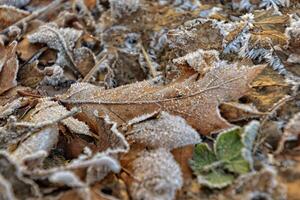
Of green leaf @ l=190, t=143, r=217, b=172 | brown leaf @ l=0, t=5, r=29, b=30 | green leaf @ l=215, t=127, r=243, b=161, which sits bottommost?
green leaf @ l=190, t=143, r=217, b=172

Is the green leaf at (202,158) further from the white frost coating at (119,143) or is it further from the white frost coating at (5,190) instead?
the white frost coating at (5,190)

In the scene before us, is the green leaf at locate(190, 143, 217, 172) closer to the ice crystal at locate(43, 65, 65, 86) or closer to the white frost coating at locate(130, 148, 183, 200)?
the white frost coating at locate(130, 148, 183, 200)

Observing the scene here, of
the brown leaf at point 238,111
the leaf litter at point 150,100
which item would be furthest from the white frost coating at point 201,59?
the brown leaf at point 238,111

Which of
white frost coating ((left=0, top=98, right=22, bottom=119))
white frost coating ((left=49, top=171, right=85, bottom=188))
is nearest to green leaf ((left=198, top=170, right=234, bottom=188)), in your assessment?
white frost coating ((left=49, top=171, right=85, bottom=188))

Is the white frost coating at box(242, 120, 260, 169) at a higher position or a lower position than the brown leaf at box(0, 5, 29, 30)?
lower

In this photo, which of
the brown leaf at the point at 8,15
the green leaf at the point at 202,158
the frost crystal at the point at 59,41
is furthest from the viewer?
the brown leaf at the point at 8,15

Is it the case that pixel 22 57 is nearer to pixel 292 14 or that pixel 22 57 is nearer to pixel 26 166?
pixel 26 166

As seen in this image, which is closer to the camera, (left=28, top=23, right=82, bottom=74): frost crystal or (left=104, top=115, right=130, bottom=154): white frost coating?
(left=104, top=115, right=130, bottom=154): white frost coating

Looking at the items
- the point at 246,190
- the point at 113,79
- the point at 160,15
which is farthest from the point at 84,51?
the point at 246,190
